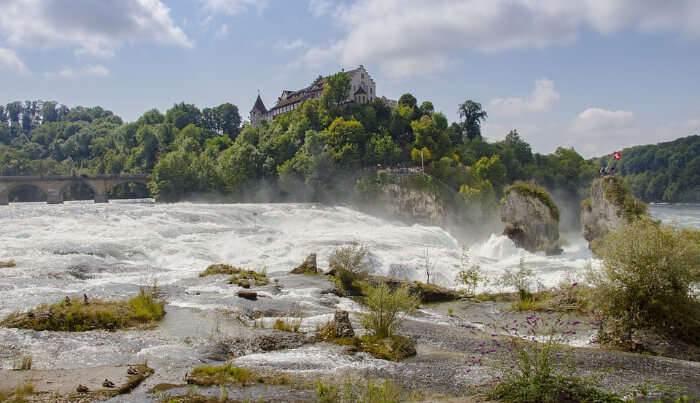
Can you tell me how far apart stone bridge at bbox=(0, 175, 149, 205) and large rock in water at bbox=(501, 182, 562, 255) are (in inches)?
2551

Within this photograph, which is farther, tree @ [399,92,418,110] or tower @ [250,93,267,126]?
tower @ [250,93,267,126]

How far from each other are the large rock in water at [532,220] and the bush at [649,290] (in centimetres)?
2823

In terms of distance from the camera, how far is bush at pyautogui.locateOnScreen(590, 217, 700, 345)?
393 inches

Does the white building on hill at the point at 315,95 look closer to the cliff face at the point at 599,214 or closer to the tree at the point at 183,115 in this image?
the tree at the point at 183,115

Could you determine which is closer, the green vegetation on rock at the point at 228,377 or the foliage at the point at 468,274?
the green vegetation on rock at the point at 228,377

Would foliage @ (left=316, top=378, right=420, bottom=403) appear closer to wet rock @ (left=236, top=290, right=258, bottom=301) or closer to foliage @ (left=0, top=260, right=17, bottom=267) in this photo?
wet rock @ (left=236, top=290, right=258, bottom=301)

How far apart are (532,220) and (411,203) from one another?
2100 cm

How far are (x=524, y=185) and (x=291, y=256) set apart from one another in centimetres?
2396

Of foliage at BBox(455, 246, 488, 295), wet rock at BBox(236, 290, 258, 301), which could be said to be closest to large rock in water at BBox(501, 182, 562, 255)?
foliage at BBox(455, 246, 488, 295)

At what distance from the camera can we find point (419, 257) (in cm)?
2514

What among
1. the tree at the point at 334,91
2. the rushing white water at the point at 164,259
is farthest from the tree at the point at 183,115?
the rushing white water at the point at 164,259

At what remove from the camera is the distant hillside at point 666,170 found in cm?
11106

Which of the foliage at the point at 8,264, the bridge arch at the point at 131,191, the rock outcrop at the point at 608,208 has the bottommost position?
the foliage at the point at 8,264

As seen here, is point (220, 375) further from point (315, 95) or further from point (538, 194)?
point (315, 95)
